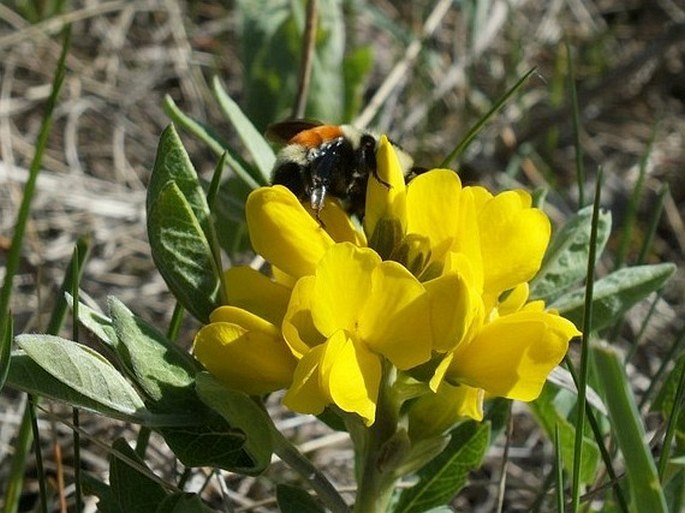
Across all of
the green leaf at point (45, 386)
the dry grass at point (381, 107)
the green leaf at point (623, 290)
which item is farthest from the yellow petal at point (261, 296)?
the dry grass at point (381, 107)

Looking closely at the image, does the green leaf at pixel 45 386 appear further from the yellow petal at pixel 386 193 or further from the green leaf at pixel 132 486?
the yellow petal at pixel 386 193

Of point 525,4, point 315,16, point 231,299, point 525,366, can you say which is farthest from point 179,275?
point 525,4

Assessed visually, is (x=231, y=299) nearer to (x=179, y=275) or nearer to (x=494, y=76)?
(x=179, y=275)

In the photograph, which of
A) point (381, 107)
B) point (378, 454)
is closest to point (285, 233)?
point (378, 454)

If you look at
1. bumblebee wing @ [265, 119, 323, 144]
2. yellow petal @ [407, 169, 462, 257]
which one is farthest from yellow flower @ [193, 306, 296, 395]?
bumblebee wing @ [265, 119, 323, 144]

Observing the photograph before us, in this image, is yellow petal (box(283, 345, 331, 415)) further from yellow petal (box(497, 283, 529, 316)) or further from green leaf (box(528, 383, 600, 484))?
green leaf (box(528, 383, 600, 484))

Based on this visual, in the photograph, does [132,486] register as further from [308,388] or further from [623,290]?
[623,290]
